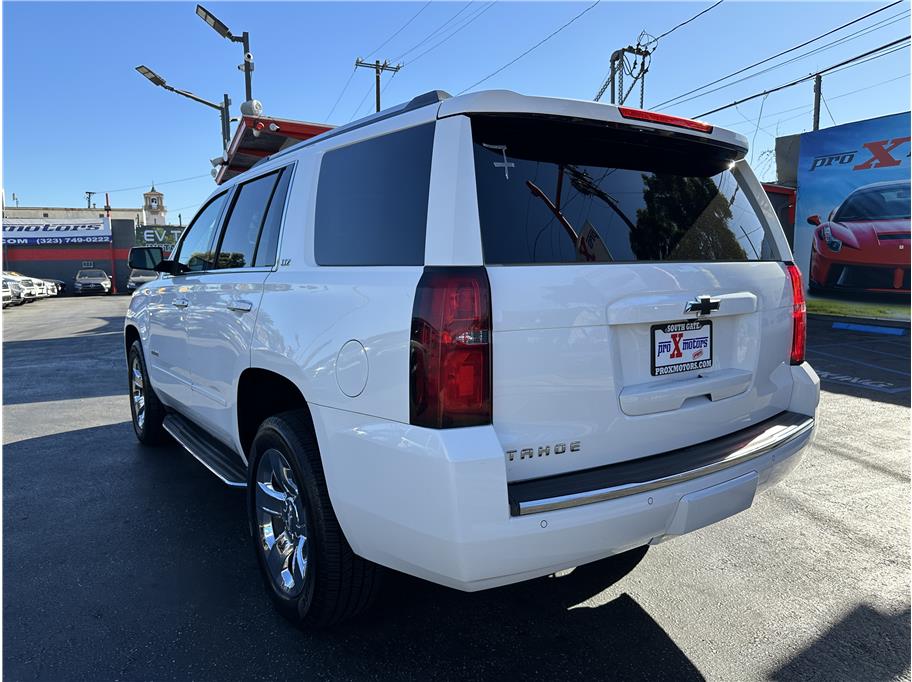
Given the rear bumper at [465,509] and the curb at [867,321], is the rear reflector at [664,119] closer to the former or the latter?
the rear bumper at [465,509]

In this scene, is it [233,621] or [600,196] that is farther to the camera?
[233,621]

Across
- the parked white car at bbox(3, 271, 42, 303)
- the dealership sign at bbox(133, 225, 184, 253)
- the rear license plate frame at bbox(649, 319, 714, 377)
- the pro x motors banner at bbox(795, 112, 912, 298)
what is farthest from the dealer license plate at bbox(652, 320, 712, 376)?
the dealership sign at bbox(133, 225, 184, 253)

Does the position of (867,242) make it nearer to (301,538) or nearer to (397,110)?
(397,110)

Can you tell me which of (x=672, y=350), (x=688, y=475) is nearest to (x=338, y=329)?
(x=672, y=350)

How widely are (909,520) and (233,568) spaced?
12.4ft

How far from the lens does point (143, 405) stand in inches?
207

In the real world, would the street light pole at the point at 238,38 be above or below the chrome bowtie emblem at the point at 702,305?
above

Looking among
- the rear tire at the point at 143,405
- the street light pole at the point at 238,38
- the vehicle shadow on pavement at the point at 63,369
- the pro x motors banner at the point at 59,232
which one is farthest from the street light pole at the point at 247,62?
the pro x motors banner at the point at 59,232

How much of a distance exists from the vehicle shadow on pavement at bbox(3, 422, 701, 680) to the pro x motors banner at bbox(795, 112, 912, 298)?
13.1 meters

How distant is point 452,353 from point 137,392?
14.7ft

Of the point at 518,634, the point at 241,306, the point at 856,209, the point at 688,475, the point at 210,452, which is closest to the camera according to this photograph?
the point at 688,475

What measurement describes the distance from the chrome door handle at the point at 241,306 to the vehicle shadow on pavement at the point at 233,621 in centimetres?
130

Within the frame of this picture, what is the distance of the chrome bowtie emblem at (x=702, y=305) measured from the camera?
2.35 meters

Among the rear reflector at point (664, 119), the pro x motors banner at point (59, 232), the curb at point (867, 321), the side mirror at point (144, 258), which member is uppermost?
the pro x motors banner at point (59, 232)
